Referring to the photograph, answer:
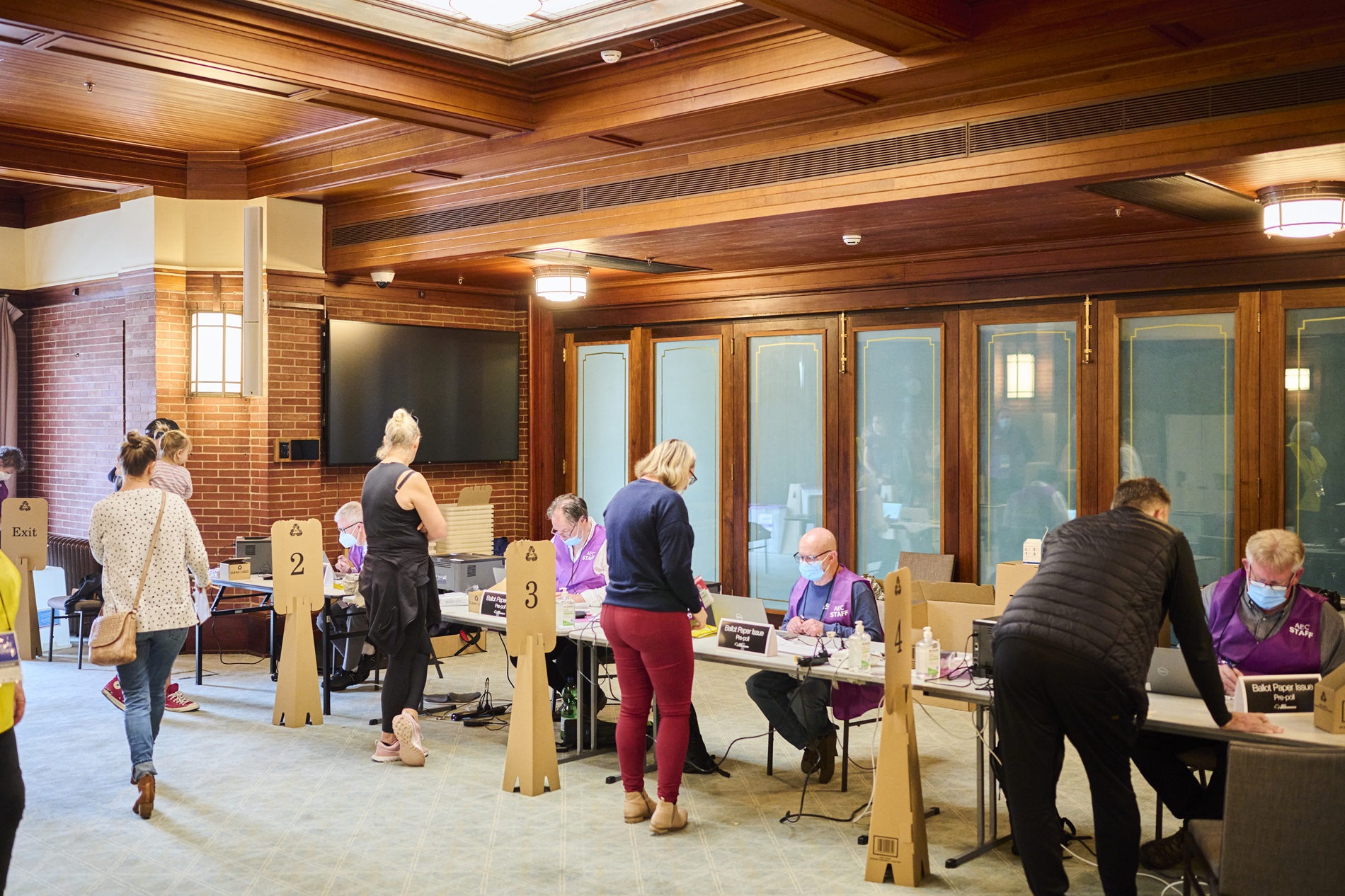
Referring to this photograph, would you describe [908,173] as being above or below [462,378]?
above

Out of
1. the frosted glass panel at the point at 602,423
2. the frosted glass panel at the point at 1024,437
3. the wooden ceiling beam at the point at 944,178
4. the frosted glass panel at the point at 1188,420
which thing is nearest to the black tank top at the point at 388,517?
the wooden ceiling beam at the point at 944,178

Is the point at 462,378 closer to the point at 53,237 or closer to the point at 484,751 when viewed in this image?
the point at 53,237

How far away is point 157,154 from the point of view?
824cm

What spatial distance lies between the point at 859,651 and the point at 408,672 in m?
2.27

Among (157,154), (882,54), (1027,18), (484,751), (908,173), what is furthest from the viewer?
(157,154)

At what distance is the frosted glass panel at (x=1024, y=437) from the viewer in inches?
300

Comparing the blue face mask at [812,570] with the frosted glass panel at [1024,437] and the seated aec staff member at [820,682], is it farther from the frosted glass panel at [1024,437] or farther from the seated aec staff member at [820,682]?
the frosted glass panel at [1024,437]

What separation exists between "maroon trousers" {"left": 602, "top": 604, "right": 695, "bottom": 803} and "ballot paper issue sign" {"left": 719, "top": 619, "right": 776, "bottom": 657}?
42 centimetres

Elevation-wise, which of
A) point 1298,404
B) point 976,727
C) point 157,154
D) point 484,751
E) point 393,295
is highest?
point 157,154

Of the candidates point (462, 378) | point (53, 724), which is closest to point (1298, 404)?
point (462, 378)

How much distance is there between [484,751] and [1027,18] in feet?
13.9

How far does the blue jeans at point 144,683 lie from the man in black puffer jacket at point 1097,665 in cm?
346

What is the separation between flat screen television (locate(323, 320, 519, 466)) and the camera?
8.95 meters

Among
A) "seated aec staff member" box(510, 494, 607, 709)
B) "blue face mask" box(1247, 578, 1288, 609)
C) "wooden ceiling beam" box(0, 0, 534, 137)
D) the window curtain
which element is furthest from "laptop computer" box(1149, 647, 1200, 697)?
the window curtain
